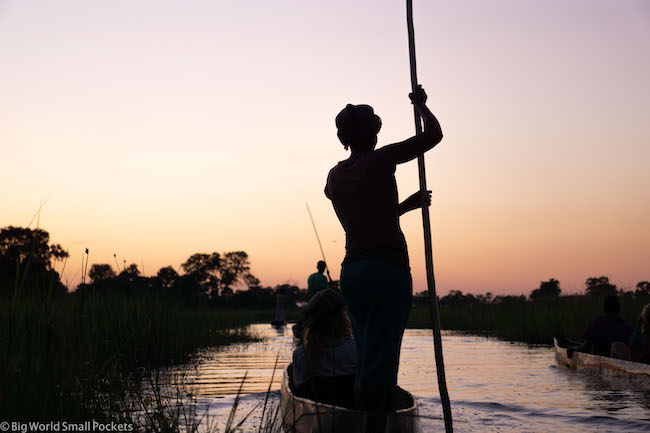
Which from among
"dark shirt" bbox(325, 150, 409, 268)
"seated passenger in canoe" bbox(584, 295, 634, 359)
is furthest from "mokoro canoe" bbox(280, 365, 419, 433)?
"seated passenger in canoe" bbox(584, 295, 634, 359)

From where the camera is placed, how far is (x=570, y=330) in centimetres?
1745

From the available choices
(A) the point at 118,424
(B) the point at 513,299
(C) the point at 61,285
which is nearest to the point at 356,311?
(A) the point at 118,424

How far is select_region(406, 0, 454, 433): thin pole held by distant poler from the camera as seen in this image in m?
3.06

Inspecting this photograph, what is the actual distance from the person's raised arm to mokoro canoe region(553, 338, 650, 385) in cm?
671

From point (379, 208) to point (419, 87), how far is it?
691 mm

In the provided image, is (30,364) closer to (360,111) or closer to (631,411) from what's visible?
(360,111)

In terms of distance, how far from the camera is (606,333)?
10.5m

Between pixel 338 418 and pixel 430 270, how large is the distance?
124 cm

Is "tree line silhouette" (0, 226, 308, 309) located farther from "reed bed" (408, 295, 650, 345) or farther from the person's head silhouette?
"reed bed" (408, 295, 650, 345)

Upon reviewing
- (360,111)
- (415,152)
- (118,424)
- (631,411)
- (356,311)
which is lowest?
(631,411)

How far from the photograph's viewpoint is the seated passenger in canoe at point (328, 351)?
17.3ft

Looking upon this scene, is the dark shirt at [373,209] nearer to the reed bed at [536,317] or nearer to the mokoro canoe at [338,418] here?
the mokoro canoe at [338,418]

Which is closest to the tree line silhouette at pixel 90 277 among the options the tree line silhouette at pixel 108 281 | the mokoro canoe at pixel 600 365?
the tree line silhouette at pixel 108 281

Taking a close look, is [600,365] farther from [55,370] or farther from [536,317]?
[536,317]
